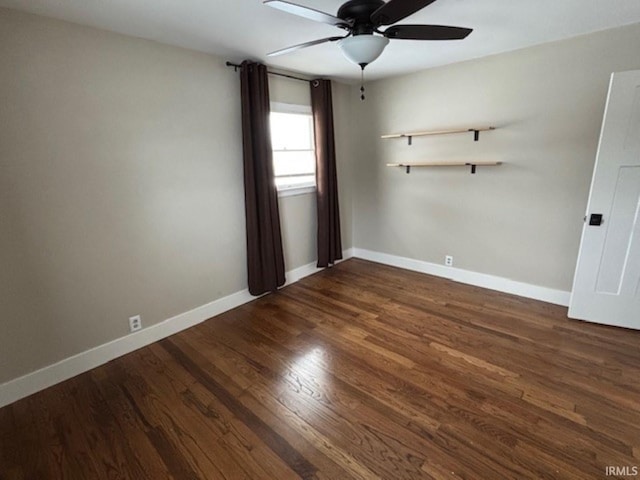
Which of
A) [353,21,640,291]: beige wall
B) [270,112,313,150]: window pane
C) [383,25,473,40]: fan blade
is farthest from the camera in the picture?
[270,112,313,150]: window pane

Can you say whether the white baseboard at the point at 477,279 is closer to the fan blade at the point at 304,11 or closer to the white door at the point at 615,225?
the white door at the point at 615,225

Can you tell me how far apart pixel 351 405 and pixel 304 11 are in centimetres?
215

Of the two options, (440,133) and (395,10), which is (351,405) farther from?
(440,133)

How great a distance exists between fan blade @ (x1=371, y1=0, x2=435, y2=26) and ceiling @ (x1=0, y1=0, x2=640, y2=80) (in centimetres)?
42

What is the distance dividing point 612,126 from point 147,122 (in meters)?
3.62

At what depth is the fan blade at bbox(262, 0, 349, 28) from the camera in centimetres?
136

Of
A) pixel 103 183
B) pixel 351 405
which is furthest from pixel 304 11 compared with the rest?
pixel 351 405

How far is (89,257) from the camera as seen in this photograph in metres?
2.25

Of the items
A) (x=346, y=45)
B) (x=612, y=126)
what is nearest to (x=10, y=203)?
(x=346, y=45)

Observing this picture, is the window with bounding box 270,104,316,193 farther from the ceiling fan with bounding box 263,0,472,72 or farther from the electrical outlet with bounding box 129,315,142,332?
the electrical outlet with bounding box 129,315,142,332

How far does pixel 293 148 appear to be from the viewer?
3.69 metres

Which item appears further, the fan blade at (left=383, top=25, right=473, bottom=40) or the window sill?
the window sill

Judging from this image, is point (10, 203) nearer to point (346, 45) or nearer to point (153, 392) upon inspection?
point (153, 392)

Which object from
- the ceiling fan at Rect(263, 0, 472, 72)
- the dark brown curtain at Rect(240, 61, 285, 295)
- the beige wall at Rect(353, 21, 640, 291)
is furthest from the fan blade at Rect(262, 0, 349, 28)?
the beige wall at Rect(353, 21, 640, 291)
